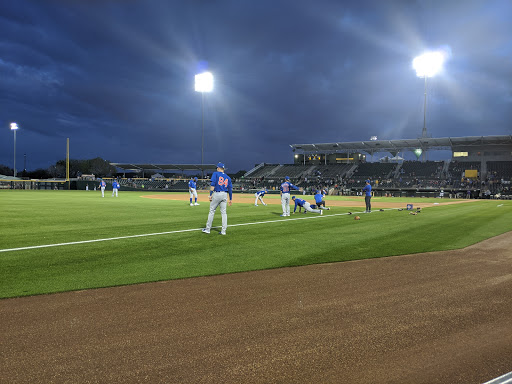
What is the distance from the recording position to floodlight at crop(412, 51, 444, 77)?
157 feet

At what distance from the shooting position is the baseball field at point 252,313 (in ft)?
9.53

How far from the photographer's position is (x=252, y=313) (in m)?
4.12

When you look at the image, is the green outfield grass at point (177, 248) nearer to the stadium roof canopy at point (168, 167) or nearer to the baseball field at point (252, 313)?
the baseball field at point (252, 313)

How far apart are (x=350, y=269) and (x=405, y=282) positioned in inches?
42.1

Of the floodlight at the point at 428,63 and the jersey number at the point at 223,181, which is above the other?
the floodlight at the point at 428,63

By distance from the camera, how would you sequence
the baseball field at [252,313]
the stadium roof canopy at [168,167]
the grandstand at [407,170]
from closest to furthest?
the baseball field at [252,313]
the grandstand at [407,170]
the stadium roof canopy at [168,167]

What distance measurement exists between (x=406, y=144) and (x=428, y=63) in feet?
56.0

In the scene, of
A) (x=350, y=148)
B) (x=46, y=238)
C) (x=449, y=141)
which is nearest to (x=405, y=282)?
(x=46, y=238)

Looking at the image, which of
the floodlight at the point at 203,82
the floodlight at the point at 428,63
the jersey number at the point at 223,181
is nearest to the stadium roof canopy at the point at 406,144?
the floodlight at the point at 428,63

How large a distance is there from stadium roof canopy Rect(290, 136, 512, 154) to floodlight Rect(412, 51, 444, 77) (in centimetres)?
1268

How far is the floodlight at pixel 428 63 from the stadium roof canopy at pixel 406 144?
41.6 feet

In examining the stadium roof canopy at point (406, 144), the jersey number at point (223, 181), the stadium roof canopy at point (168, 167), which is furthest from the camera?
→ the stadium roof canopy at point (168, 167)

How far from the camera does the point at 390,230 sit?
11.8m

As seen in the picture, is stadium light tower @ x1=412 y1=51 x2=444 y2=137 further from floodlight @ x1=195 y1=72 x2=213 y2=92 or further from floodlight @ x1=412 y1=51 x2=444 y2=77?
floodlight @ x1=195 y1=72 x2=213 y2=92
